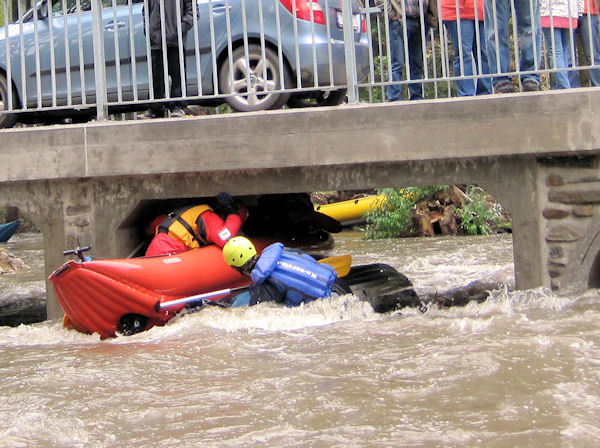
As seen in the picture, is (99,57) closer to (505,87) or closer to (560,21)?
(505,87)

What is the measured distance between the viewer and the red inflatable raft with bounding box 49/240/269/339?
7000mm

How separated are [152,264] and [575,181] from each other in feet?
11.0

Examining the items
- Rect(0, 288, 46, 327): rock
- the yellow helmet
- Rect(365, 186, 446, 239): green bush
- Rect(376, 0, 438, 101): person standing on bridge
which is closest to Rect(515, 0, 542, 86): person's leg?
Rect(376, 0, 438, 101): person standing on bridge

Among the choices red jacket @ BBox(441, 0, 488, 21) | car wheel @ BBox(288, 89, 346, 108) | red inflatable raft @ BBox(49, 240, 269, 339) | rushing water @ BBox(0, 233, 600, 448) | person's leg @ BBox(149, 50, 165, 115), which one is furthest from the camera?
car wheel @ BBox(288, 89, 346, 108)

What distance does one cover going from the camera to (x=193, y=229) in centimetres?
793

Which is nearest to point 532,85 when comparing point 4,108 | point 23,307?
point 4,108

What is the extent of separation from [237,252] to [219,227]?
58 centimetres

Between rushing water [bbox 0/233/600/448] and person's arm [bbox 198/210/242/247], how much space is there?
852mm

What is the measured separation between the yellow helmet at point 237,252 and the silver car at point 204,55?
119cm

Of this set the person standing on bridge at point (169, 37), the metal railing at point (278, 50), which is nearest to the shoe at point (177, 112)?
the person standing on bridge at point (169, 37)

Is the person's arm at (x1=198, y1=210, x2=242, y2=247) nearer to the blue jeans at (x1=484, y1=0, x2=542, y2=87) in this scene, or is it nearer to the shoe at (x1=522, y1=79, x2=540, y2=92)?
the blue jeans at (x1=484, y1=0, x2=542, y2=87)

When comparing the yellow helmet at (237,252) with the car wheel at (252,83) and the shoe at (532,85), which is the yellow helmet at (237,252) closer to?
the car wheel at (252,83)

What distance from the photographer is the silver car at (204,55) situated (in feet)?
24.3

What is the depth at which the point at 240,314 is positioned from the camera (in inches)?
279
